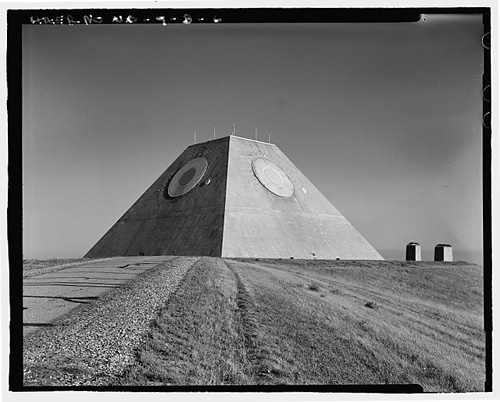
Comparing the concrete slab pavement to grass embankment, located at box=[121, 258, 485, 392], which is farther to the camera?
the concrete slab pavement

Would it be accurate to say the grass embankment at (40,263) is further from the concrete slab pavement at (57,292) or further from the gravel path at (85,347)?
the gravel path at (85,347)

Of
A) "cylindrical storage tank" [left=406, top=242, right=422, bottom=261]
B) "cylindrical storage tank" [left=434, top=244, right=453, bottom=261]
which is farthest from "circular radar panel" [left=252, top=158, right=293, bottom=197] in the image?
"cylindrical storage tank" [left=434, top=244, right=453, bottom=261]

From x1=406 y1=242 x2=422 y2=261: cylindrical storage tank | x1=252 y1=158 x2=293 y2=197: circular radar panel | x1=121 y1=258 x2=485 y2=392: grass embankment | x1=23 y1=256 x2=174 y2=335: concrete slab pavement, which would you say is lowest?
x1=121 y1=258 x2=485 y2=392: grass embankment

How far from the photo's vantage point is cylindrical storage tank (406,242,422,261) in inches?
528

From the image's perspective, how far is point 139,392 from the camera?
25.9ft

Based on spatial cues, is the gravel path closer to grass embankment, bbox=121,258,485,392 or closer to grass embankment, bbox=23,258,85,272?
grass embankment, bbox=121,258,485,392

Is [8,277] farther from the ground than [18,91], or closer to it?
closer to it

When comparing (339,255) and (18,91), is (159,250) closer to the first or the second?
(339,255)

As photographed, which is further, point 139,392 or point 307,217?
point 307,217

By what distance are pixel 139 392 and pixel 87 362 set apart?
0.94m

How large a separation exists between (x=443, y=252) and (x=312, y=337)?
5.03 metres

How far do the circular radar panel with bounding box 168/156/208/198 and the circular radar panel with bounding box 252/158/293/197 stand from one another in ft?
10.8

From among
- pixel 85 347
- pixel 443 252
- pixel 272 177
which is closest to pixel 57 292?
pixel 85 347

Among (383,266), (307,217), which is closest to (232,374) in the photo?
(383,266)
